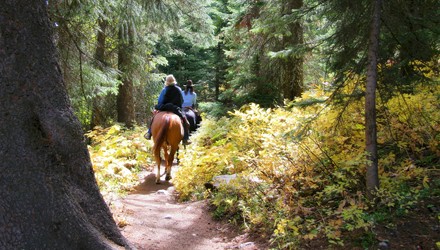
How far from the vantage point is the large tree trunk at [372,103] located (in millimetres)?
3838

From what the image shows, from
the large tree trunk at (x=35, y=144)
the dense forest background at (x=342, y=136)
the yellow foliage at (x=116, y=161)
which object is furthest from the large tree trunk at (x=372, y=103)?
the yellow foliage at (x=116, y=161)

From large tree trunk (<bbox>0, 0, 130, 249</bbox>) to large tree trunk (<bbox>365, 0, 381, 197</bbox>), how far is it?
3.04 metres

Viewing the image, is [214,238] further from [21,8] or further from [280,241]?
[21,8]

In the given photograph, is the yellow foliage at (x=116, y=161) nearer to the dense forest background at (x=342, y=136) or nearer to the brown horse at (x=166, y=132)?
the dense forest background at (x=342, y=136)

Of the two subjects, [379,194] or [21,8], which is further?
[379,194]

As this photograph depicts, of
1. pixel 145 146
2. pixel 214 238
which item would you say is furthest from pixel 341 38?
pixel 145 146

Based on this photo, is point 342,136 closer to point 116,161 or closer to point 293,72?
point 116,161

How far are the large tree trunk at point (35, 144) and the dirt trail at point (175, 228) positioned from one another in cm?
193

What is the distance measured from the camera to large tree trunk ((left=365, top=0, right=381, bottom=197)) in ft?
12.6

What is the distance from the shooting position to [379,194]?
3881mm

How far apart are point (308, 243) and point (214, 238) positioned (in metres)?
→ 1.73

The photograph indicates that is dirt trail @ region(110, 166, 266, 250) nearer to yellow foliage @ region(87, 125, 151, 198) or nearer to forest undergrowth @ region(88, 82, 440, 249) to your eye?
forest undergrowth @ region(88, 82, 440, 249)

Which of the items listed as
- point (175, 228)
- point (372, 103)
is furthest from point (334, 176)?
point (175, 228)

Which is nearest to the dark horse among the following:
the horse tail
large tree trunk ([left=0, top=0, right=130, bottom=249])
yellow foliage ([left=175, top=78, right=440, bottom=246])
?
the horse tail
